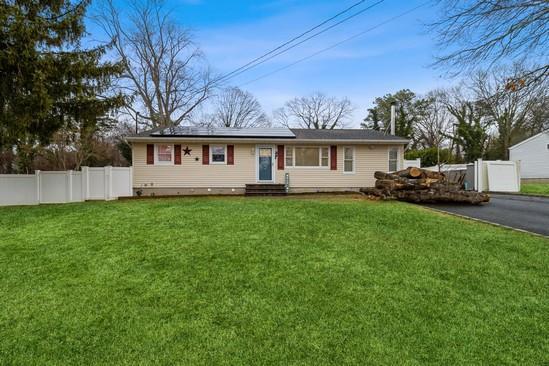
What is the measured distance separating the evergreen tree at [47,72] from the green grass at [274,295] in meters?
4.41

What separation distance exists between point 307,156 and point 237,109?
23153mm

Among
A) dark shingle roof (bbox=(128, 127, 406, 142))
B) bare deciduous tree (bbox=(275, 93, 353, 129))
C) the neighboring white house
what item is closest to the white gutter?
dark shingle roof (bbox=(128, 127, 406, 142))

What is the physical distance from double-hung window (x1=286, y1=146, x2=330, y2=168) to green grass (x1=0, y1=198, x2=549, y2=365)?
868 cm

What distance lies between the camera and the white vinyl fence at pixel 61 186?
1164cm

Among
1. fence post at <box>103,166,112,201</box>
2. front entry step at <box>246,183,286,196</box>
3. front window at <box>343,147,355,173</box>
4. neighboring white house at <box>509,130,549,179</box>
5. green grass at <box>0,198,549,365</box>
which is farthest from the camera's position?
neighboring white house at <box>509,130,549,179</box>

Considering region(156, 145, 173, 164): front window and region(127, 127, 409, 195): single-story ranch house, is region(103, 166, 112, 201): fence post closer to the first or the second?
region(127, 127, 409, 195): single-story ranch house

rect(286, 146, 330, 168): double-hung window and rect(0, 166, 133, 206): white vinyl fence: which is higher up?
rect(286, 146, 330, 168): double-hung window

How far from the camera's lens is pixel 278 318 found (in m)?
3.15

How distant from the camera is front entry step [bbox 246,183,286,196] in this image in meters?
14.5

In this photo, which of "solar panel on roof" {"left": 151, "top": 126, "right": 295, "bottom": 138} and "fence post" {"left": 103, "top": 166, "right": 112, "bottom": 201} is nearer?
"fence post" {"left": 103, "top": 166, "right": 112, "bottom": 201}

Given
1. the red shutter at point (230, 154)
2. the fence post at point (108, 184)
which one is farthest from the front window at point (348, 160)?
the fence post at point (108, 184)

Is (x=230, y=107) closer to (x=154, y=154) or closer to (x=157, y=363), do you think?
(x=154, y=154)

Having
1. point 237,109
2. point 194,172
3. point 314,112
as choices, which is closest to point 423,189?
point 194,172

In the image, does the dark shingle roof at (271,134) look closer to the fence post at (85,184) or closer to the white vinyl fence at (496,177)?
the fence post at (85,184)
